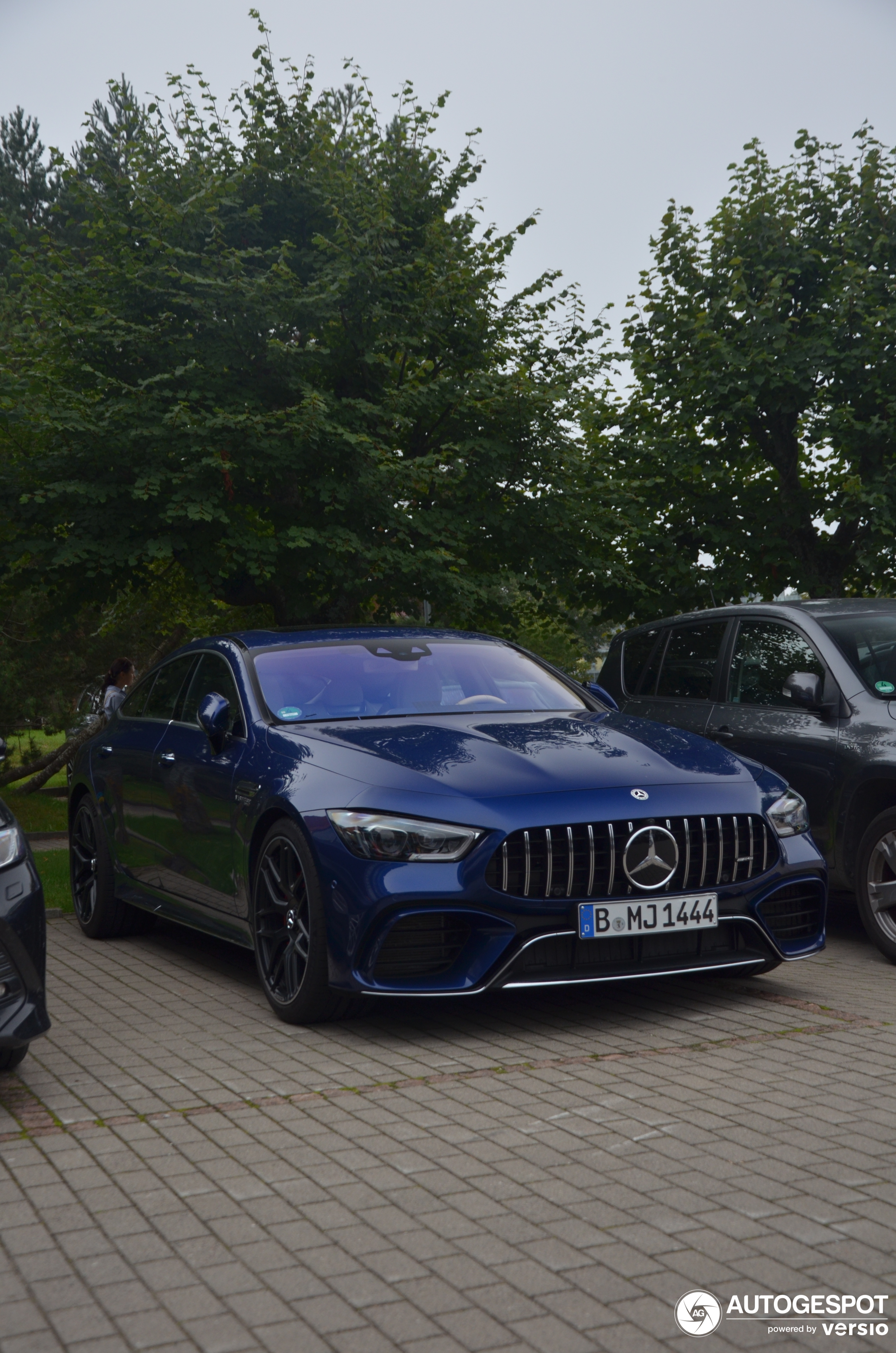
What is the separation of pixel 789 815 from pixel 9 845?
10.3 ft

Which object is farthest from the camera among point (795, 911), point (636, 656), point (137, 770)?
point (636, 656)

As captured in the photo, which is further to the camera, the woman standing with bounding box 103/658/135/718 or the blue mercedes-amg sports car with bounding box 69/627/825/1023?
the woman standing with bounding box 103/658/135/718

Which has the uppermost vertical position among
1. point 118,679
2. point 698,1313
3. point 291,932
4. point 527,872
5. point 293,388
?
point 293,388

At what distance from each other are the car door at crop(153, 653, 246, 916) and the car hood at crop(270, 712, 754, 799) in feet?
1.34

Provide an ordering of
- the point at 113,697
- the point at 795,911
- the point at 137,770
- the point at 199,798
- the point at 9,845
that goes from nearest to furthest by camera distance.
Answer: the point at 9,845, the point at 795,911, the point at 199,798, the point at 137,770, the point at 113,697

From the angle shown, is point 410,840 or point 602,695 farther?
point 602,695

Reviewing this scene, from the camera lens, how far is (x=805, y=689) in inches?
301

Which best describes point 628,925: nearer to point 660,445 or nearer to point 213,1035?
point 213,1035

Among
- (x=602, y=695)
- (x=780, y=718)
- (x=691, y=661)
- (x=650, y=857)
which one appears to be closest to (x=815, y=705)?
(x=780, y=718)

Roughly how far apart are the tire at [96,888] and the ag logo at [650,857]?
3.44m

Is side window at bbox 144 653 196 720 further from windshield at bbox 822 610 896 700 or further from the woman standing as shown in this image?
the woman standing

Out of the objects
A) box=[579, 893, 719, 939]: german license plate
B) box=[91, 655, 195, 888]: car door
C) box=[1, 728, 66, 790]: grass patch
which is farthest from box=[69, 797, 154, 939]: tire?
box=[1, 728, 66, 790]: grass patch

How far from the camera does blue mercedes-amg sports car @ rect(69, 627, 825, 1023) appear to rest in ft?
17.5

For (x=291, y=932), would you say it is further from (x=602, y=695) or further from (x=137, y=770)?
(x=602, y=695)
